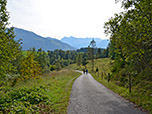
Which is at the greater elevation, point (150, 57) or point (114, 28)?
point (114, 28)

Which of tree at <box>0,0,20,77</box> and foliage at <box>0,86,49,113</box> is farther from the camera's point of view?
tree at <box>0,0,20,77</box>

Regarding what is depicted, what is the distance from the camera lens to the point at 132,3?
378 inches

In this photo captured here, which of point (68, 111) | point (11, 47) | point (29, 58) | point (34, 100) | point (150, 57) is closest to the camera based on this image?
point (68, 111)

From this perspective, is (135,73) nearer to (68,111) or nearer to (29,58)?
(68,111)

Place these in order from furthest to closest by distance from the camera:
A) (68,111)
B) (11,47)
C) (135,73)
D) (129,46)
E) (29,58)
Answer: (29,58), (135,73), (11,47), (129,46), (68,111)

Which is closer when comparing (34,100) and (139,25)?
(34,100)

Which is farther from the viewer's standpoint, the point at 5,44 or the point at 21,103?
the point at 5,44

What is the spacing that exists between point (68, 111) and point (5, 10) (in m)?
10.6

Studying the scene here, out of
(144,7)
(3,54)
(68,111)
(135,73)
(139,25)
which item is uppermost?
(144,7)

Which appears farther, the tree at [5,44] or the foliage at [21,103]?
the tree at [5,44]

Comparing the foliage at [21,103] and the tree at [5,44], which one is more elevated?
the tree at [5,44]

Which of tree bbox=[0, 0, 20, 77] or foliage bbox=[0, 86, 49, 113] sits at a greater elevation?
tree bbox=[0, 0, 20, 77]

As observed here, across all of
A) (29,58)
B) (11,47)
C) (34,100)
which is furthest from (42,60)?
(34,100)

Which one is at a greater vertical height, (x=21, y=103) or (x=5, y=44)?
(x=5, y=44)
